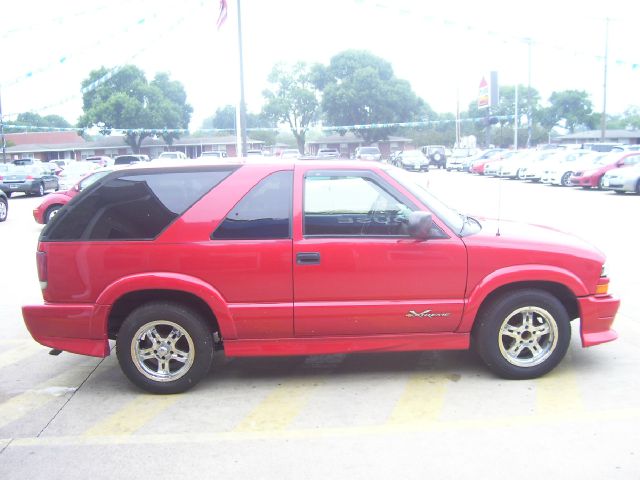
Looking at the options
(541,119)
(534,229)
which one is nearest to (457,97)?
(541,119)

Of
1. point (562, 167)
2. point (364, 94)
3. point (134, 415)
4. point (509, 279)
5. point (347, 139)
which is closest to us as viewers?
point (134, 415)

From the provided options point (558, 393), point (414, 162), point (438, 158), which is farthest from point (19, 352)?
point (438, 158)

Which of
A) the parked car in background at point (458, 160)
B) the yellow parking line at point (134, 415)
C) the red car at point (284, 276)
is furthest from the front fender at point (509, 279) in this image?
the parked car in background at point (458, 160)

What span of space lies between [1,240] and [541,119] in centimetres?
8328

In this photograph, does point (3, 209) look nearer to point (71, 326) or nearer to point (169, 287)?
point (71, 326)

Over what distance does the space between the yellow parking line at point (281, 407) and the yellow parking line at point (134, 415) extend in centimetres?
67

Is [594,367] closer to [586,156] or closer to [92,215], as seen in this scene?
[92,215]

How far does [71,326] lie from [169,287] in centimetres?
82

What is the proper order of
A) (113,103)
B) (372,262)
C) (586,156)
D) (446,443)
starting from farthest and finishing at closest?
1. (113,103)
2. (586,156)
3. (372,262)
4. (446,443)

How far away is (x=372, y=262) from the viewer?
4570 mm

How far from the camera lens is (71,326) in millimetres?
4656

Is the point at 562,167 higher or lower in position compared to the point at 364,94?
lower

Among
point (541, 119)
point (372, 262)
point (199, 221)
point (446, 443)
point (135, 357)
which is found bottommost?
point (446, 443)

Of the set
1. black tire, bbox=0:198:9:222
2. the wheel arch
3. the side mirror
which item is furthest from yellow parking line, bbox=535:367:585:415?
black tire, bbox=0:198:9:222
